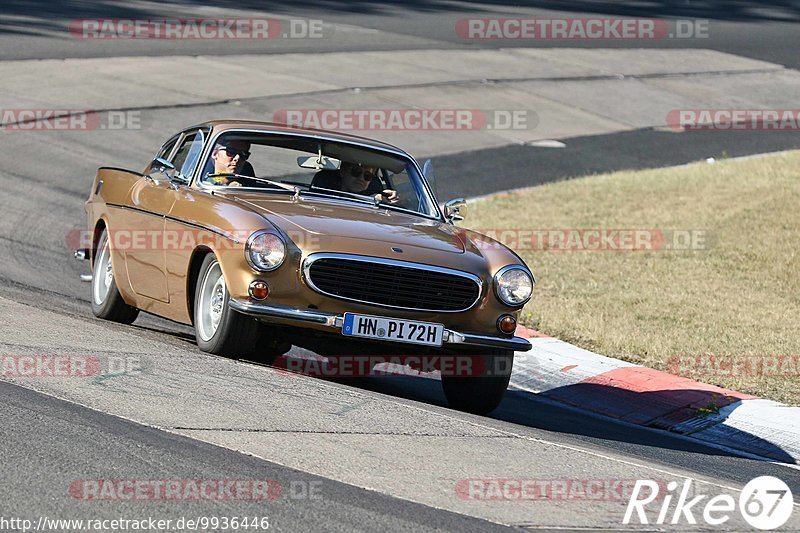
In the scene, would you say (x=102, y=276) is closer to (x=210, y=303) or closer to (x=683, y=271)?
(x=210, y=303)

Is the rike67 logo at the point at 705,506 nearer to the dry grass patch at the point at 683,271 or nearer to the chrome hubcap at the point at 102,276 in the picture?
the dry grass patch at the point at 683,271

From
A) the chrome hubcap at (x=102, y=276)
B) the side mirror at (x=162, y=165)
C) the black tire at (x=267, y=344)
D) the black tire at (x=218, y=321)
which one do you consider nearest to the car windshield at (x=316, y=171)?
the side mirror at (x=162, y=165)

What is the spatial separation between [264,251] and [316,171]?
1.64m

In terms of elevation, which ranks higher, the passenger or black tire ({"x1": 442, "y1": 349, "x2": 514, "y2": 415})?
the passenger

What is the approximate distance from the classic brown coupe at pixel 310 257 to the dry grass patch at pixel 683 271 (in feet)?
7.54

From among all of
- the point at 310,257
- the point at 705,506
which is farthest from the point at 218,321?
the point at 705,506

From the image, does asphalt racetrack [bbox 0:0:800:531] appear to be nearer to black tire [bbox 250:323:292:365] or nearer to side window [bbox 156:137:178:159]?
black tire [bbox 250:323:292:365]

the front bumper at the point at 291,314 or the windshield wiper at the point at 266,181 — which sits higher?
the windshield wiper at the point at 266,181

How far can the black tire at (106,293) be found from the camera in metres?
9.44

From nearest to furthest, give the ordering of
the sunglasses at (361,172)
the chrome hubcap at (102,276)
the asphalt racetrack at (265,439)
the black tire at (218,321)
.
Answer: the asphalt racetrack at (265,439)
the black tire at (218,321)
the sunglasses at (361,172)
the chrome hubcap at (102,276)

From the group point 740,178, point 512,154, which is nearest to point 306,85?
point 512,154

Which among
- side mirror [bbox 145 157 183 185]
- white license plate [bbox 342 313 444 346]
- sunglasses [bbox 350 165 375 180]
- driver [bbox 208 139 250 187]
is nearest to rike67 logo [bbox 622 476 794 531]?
white license plate [bbox 342 313 444 346]

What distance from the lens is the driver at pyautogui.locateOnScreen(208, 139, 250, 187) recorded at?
28.7 ft

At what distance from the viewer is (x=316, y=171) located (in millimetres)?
8922
